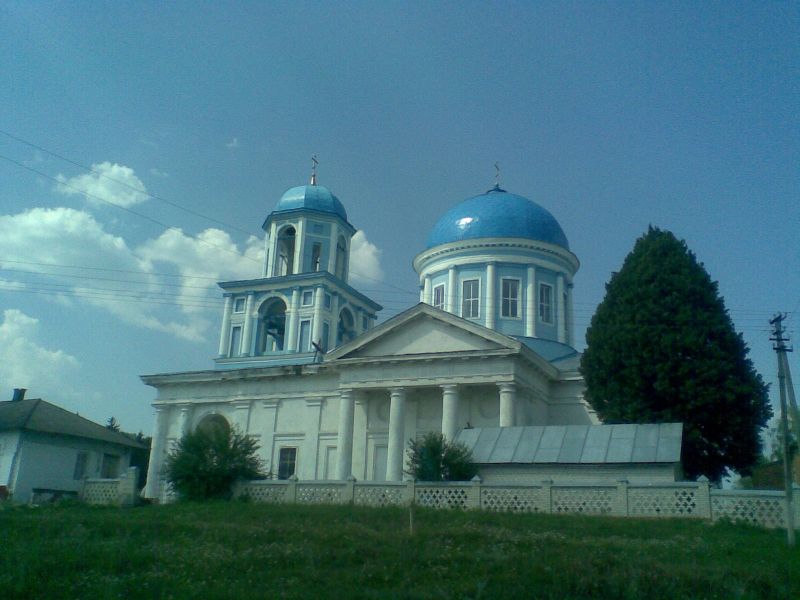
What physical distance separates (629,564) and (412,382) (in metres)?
18.5

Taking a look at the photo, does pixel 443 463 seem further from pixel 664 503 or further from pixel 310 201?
pixel 310 201

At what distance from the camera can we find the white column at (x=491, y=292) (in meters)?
33.4

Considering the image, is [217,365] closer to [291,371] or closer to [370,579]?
[291,371]

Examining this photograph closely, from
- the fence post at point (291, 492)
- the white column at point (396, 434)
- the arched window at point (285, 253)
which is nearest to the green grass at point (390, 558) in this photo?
the fence post at point (291, 492)

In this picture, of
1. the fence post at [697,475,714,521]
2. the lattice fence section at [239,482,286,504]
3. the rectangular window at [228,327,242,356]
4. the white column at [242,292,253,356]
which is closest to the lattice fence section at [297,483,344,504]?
the lattice fence section at [239,482,286,504]

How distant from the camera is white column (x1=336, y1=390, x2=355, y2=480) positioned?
29.1 meters

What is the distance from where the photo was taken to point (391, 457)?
28031 millimetres

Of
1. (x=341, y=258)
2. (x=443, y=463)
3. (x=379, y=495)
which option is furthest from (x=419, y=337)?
(x=341, y=258)

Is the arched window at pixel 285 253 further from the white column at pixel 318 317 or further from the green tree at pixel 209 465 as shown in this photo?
the green tree at pixel 209 465

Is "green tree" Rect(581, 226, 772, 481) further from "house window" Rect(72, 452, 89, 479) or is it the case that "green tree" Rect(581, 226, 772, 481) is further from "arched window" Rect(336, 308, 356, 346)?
"house window" Rect(72, 452, 89, 479)

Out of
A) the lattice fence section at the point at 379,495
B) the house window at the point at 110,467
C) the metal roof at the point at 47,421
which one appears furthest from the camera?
the house window at the point at 110,467

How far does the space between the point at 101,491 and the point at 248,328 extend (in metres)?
15.6

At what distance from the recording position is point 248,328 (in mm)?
38031

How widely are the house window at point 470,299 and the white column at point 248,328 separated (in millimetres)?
10727
